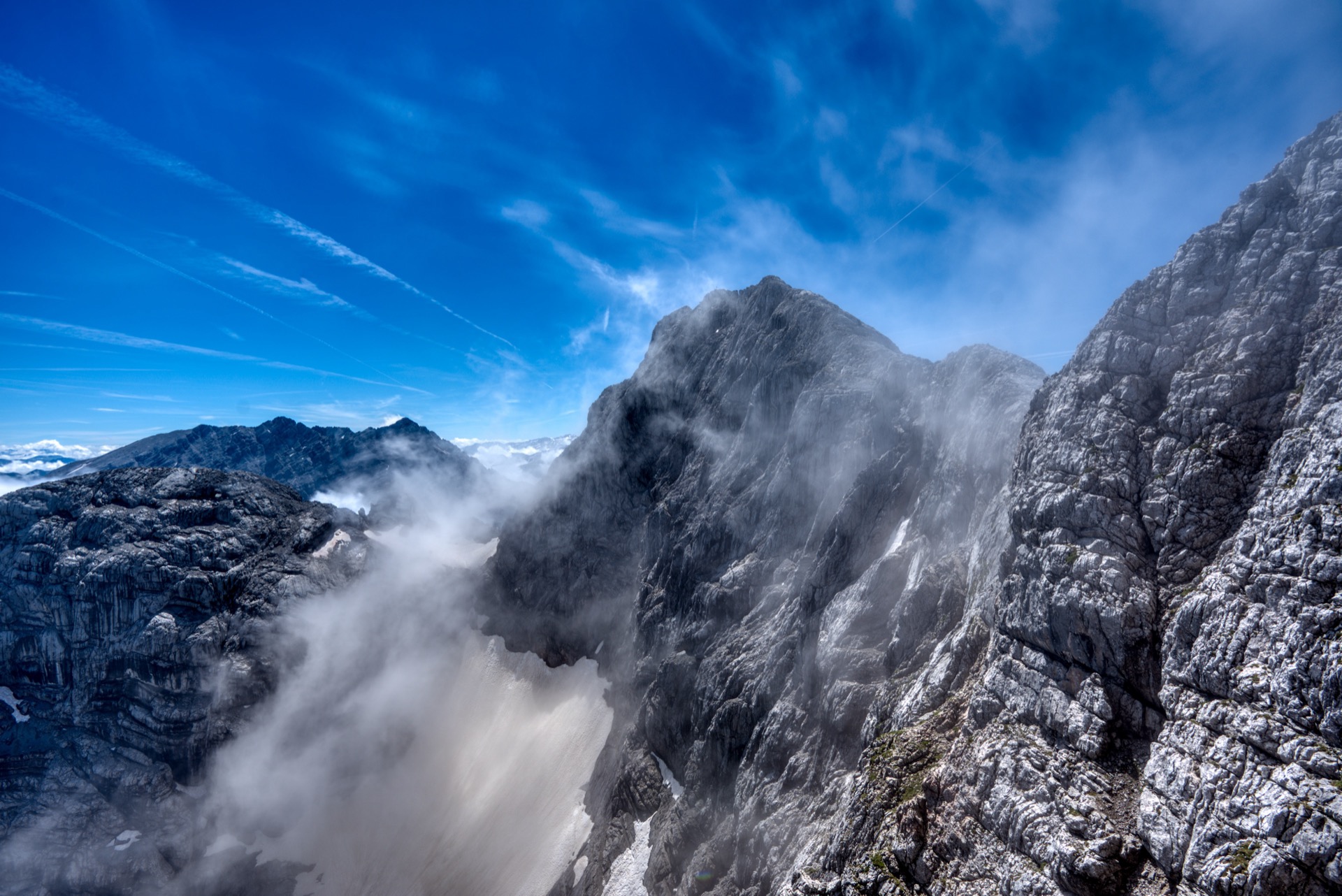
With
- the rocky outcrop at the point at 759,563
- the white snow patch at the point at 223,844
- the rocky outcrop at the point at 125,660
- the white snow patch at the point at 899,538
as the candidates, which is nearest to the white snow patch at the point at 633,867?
the rocky outcrop at the point at 759,563

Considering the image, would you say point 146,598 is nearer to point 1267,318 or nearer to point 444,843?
point 444,843

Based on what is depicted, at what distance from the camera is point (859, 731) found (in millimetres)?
39531

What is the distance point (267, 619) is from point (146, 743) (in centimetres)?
2461

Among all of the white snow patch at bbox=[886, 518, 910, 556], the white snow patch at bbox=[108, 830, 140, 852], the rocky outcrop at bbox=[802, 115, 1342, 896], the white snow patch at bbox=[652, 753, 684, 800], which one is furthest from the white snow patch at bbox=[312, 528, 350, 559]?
the rocky outcrop at bbox=[802, 115, 1342, 896]

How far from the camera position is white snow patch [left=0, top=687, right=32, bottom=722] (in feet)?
307

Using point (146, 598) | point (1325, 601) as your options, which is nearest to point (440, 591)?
point (146, 598)

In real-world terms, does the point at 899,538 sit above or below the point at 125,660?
above

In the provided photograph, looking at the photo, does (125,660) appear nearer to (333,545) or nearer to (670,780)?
(333,545)

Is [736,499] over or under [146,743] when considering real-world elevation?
over

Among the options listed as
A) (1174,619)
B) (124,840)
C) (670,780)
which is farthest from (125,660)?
(1174,619)

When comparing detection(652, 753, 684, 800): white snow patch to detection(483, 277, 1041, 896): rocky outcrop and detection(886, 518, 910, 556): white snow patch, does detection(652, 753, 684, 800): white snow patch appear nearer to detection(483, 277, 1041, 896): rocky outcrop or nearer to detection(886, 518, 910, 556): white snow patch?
detection(483, 277, 1041, 896): rocky outcrop

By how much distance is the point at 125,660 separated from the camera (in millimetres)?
95562

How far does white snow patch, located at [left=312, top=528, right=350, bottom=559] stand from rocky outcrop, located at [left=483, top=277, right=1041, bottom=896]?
46211 mm

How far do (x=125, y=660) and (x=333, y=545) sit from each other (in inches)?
1490
